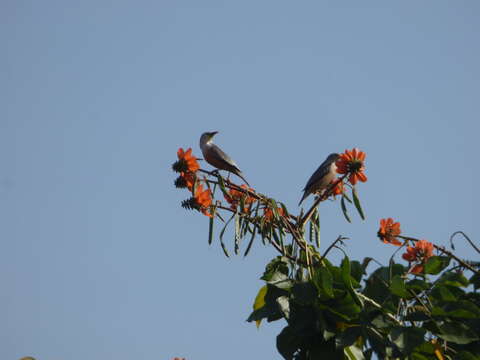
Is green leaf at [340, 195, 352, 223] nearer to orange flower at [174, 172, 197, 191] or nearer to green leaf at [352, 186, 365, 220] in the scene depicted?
green leaf at [352, 186, 365, 220]

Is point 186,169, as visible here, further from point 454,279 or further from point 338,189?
point 454,279

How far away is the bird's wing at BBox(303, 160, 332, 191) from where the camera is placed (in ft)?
21.3

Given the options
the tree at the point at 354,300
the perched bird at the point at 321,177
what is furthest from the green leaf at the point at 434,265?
the perched bird at the point at 321,177

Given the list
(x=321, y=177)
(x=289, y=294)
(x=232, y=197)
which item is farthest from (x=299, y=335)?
(x=321, y=177)

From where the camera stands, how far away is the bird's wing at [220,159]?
274 inches

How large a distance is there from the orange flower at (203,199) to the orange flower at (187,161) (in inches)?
5.6

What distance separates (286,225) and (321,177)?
3.02 m

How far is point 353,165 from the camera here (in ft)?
12.9

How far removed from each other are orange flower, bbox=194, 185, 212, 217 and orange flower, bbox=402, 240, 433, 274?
3.73 feet

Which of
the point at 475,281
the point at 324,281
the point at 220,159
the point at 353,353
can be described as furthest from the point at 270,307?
the point at 220,159

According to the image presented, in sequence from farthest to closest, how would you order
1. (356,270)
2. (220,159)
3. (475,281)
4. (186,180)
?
(220,159) < (186,180) < (475,281) < (356,270)

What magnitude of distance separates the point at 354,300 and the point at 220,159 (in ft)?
13.0

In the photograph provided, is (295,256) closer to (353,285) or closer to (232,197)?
(353,285)

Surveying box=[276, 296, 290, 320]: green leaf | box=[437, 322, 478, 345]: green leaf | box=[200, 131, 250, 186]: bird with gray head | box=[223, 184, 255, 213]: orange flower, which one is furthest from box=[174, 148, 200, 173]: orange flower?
box=[200, 131, 250, 186]: bird with gray head
